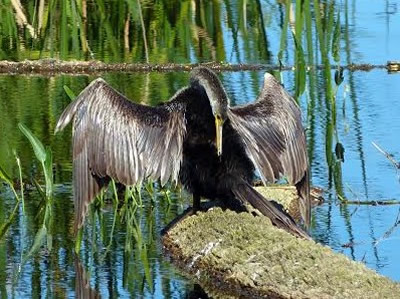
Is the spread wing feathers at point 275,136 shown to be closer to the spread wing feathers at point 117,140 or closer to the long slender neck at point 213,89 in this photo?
the long slender neck at point 213,89

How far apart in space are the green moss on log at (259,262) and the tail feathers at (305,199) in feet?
1.99

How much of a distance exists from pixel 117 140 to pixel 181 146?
0.39m

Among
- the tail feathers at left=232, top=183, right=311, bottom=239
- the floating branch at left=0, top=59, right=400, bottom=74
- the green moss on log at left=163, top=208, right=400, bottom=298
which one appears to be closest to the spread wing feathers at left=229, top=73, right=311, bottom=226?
the tail feathers at left=232, top=183, right=311, bottom=239

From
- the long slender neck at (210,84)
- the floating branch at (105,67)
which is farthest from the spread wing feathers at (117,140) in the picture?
the floating branch at (105,67)

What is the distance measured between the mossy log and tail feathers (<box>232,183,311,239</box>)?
10cm

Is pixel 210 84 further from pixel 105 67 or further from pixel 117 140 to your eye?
pixel 105 67

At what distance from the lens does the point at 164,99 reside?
452 inches

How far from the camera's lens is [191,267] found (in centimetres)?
803

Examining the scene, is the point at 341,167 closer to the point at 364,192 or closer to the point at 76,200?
the point at 364,192

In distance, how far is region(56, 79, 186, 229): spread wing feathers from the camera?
8.23 m

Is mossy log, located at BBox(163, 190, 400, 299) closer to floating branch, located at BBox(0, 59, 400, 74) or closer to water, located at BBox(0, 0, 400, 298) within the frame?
water, located at BBox(0, 0, 400, 298)

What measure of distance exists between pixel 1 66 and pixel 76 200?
472 centimetres

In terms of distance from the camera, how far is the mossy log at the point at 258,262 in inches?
281

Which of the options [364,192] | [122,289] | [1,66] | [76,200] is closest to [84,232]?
[76,200]
